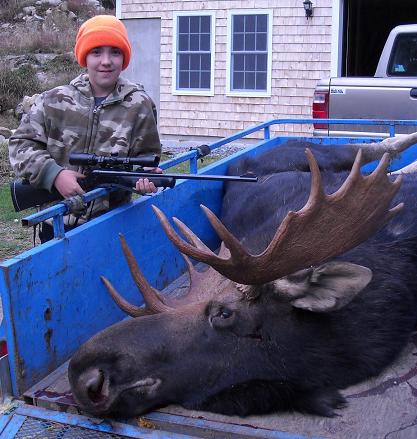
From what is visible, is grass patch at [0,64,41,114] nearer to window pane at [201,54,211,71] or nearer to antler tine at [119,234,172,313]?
window pane at [201,54,211,71]

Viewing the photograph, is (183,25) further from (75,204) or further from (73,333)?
(73,333)

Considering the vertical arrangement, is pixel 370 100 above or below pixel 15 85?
below

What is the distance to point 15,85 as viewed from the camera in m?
19.8

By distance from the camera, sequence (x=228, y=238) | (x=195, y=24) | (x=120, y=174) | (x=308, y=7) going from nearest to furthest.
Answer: (x=228, y=238), (x=120, y=174), (x=308, y=7), (x=195, y=24)

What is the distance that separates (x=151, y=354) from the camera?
2.82m

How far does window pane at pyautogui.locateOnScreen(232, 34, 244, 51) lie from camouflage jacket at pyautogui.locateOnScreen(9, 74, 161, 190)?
460 inches

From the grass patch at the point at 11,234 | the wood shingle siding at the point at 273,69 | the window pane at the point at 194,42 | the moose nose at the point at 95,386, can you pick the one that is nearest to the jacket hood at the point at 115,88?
the moose nose at the point at 95,386

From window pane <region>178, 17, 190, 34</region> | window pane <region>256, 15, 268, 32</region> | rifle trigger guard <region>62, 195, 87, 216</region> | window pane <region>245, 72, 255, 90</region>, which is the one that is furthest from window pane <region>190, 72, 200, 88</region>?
rifle trigger guard <region>62, 195, 87, 216</region>

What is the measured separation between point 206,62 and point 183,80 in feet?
2.26

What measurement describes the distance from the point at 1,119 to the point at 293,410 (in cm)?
1626

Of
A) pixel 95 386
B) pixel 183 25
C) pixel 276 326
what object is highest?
pixel 183 25

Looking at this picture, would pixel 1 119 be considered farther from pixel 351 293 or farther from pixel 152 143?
pixel 351 293

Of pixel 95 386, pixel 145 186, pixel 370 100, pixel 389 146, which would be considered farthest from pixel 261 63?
pixel 95 386

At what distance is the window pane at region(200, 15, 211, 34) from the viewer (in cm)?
1572
